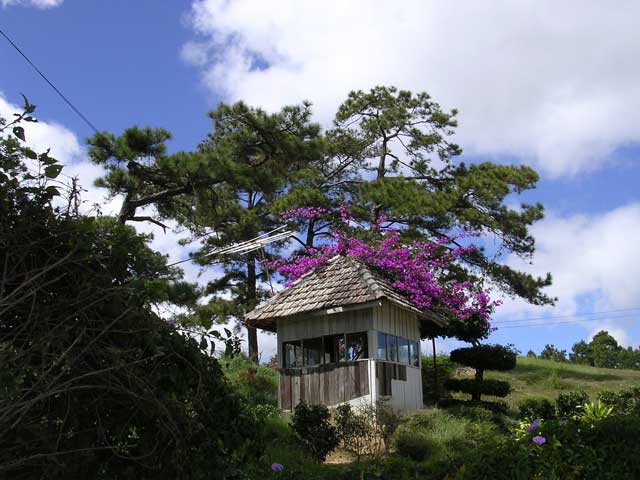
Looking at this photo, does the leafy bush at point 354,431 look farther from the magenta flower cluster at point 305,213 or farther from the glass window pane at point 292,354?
the magenta flower cluster at point 305,213

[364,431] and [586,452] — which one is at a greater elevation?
[586,452]

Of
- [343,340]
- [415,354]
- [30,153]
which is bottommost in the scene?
[415,354]

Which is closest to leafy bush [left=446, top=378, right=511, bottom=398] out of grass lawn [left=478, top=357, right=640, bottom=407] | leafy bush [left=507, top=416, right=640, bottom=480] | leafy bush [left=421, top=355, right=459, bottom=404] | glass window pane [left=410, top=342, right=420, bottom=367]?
leafy bush [left=421, top=355, right=459, bottom=404]

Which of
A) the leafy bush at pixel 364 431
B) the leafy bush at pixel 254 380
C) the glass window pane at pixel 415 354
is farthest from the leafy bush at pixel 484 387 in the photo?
the leafy bush at pixel 364 431

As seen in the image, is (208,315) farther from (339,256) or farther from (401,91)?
(401,91)

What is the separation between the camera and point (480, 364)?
2111 centimetres

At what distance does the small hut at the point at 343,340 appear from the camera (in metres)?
17.1

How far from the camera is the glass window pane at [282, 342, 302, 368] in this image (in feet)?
60.0

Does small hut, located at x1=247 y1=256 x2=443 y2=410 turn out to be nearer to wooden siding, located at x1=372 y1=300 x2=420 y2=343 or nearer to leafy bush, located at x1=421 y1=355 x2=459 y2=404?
wooden siding, located at x1=372 y1=300 x2=420 y2=343

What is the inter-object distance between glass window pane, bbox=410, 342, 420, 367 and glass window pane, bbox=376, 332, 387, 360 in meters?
2.11

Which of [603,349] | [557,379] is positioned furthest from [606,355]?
[557,379]

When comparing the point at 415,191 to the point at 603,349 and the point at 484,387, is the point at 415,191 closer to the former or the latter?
the point at 484,387

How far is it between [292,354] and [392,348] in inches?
105

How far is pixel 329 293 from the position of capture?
18.1m
